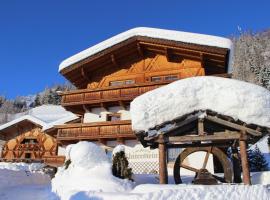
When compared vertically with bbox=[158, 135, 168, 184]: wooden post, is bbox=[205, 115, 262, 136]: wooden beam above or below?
above

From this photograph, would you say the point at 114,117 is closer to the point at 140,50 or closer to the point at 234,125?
the point at 140,50

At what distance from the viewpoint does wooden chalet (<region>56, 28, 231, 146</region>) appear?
1948 centimetres

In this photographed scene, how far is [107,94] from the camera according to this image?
68.4 feet

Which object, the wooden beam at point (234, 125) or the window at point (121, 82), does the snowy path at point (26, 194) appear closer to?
the wooden beam at point (234, 125)

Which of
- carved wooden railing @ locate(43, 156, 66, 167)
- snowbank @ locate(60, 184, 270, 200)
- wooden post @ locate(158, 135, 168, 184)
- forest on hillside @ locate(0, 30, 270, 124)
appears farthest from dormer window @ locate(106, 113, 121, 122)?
forest on hillside @ locate(0, 30, 270, 124)

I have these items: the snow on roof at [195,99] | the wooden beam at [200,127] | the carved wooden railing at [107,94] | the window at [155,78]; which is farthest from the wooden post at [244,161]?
the window at [155,78]

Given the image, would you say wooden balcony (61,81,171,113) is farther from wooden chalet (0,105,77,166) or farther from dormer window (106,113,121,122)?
wooden chalet (0,105,77,166)

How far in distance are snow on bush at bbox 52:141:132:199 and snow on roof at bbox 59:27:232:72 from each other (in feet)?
34.2

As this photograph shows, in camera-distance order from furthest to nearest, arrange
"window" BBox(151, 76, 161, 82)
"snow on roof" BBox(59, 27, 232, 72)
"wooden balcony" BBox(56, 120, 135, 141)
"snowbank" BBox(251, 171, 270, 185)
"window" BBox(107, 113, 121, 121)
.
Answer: "window" BBox(151, 76, 161, 82) < "window" BBox(107, 113, 121, 121) < "wooden balcony" BBox(56, 120, 135, 141) < "snow on roof" BBox(59, 27, 232, 72) < "snowbank" BBox(251, 171, 270, 185)

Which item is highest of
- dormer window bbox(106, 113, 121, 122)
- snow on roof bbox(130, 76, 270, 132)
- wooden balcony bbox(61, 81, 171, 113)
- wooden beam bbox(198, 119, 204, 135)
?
wooden balcony bbox(61, 81, 171, 113)

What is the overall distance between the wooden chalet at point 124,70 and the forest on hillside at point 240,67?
4849 cm

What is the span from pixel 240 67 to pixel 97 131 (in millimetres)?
68292

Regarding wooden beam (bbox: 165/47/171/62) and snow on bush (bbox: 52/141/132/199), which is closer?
snow on bush (bbox: 52/141/132/199)

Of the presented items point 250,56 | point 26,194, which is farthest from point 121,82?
point 250,56
